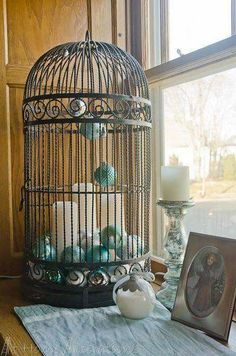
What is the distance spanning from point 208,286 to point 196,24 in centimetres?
81

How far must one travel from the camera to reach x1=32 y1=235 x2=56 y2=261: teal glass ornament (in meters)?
1.08

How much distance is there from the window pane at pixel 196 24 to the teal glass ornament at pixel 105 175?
1.52 ft

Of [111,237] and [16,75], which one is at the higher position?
[16,75]

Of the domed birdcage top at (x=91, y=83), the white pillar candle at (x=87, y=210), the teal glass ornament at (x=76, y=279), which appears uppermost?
the domed birdcage top at (x=91, y=83)

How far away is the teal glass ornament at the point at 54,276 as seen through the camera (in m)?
1.05

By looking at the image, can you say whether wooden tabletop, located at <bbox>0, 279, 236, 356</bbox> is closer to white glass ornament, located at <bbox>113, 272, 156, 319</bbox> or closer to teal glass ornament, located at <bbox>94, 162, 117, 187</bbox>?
white glass ornament, located at <bbox>113, 272, 156, 319</bbox>

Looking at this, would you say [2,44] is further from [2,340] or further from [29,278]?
[2,340]

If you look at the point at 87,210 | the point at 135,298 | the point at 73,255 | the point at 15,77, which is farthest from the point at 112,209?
the point at 15,77

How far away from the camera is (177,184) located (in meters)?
1.09

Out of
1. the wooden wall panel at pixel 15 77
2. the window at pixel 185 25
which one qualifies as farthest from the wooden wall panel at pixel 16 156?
the window at pixel 185 25

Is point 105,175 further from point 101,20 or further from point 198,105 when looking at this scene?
point 101,20

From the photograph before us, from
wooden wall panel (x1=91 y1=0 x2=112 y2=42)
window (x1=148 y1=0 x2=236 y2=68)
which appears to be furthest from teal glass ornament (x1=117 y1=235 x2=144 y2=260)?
wooden wall panel (x1=91 y1=0 x2=112 y2=42)

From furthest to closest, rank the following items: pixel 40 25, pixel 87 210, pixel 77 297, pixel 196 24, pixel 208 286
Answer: pixel 40 25, pixel 196 24, pixel 87 210, pixel 77 297, pixel 208 286

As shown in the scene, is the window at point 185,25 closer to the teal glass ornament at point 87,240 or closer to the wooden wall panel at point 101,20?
the wooden wall panel at point 101,20
